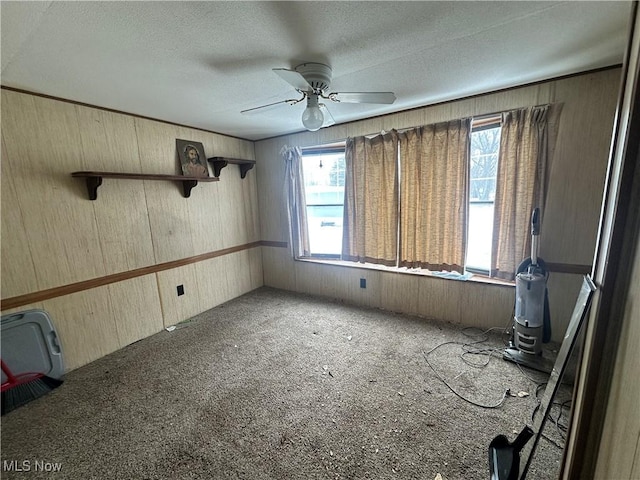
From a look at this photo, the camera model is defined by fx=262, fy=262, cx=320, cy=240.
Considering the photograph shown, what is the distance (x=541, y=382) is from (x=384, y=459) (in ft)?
4.69

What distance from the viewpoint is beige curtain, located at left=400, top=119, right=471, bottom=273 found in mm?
2613

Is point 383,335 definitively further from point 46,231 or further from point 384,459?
point 46,231

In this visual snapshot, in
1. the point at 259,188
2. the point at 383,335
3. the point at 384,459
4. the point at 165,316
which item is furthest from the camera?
the point at 259,188

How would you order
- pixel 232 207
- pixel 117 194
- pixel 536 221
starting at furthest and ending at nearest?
pixel 232 207
pixel 117 194
pixel 536 221

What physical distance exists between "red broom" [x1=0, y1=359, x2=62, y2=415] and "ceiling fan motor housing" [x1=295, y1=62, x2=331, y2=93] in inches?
118

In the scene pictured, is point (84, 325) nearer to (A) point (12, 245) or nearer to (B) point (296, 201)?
(A) point (12, 245)

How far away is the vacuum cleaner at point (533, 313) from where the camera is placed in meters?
2.11

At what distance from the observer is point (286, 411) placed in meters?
1.78

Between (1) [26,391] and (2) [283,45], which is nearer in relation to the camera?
(2) [283,45]

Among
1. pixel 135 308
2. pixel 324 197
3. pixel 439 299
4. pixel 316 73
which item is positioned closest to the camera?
pixel 316 73

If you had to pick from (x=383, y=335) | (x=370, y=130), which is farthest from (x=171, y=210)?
(x=383, y=335)

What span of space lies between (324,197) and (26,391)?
10.9 ft

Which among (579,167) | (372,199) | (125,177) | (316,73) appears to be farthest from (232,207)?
(579,167)

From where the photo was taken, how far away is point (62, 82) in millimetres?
1893
